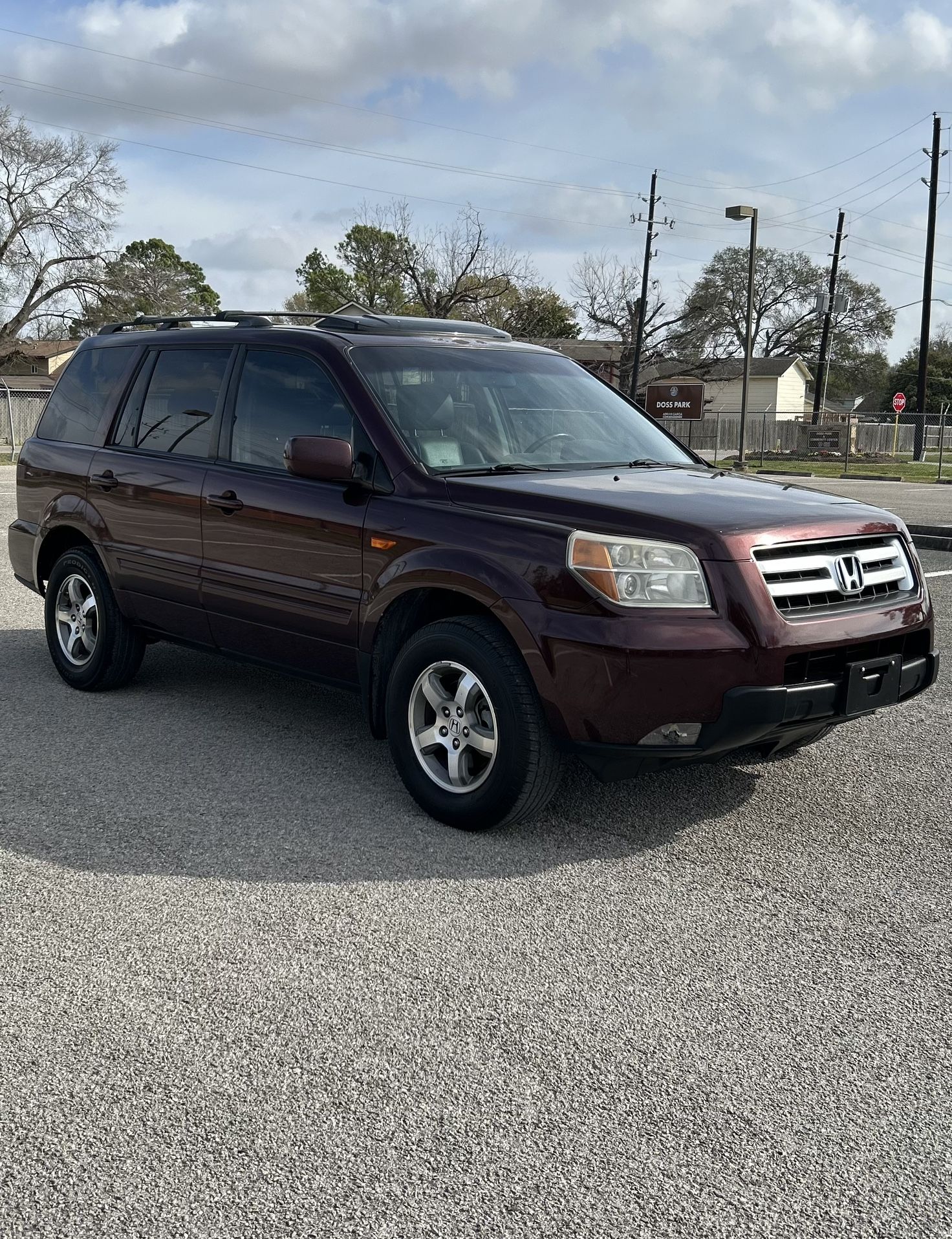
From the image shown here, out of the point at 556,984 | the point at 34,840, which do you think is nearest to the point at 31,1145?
the point at 556,984

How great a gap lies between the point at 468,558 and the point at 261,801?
1.32 meters

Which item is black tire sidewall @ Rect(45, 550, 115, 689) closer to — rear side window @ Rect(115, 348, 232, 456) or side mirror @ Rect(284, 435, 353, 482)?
rear side window @ Rect(115, 348, 232, 456)

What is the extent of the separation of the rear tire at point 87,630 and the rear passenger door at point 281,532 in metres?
0.93

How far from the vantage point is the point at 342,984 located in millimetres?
3348

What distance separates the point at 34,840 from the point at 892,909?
2969mm

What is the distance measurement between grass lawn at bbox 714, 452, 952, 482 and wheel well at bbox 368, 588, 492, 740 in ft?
100

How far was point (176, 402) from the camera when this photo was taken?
240 inches

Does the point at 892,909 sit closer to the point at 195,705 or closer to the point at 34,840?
the point at 34,840

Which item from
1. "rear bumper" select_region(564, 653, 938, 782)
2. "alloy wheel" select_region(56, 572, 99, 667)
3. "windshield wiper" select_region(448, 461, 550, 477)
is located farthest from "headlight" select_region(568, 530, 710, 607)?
"alloy wheel" select_region(56, 572, 99, 667)

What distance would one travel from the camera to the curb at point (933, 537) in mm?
14195

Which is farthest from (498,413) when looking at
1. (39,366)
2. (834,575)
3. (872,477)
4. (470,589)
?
(39,366)

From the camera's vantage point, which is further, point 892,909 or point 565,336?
point 565,336

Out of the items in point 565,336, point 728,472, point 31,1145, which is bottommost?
point 31,1145

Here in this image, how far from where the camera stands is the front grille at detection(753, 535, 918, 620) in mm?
4223
